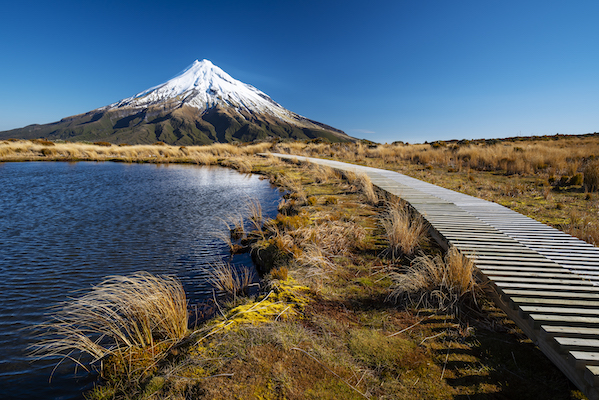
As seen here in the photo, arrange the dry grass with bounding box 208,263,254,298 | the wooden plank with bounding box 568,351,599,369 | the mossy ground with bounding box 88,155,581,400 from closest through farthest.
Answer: the wooden plank with bounding box 568,351,599,369
the mossy ground with bounding box 88,155,581,400
the dry grass with bounding box 208,263,254,298

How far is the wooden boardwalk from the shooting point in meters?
2.11

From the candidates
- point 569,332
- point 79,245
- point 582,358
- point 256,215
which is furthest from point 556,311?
point 79,245

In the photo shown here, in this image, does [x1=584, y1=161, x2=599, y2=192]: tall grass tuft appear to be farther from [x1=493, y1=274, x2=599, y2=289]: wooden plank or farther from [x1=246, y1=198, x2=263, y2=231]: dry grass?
[x1=246, y1=198, x2=263, y2=231]: dry grass

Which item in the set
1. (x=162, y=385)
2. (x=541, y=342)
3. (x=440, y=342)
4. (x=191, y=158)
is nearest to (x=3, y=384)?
(x=162, y=385)

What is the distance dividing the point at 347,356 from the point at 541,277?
254 centimetres

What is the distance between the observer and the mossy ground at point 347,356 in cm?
217

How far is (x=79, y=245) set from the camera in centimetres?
593

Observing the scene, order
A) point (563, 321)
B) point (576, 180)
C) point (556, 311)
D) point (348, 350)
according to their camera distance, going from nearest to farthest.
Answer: point (563, 321) < point (556, 311) < point (348, 350) < point (576, 180)

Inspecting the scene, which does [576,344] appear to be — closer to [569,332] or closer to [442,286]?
[569,332]

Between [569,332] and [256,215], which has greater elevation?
[569,332]

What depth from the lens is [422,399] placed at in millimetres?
2086

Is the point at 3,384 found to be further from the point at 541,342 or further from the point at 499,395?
the point at 541,342

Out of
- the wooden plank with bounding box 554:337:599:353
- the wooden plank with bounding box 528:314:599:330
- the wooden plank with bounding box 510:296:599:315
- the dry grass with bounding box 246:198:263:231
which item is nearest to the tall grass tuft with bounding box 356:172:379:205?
the dry grass with bounding box 246:198:263:231

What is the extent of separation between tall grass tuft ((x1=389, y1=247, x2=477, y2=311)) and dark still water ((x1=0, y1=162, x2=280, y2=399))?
2.99 m
